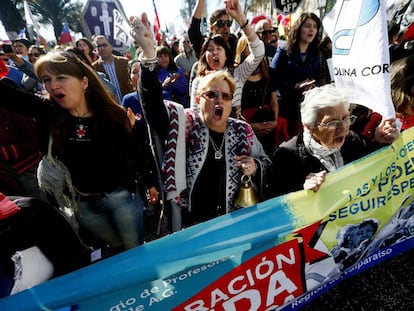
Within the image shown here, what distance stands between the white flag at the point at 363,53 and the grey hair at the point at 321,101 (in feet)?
0.34

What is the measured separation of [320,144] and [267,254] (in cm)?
73

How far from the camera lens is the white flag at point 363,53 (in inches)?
62.9

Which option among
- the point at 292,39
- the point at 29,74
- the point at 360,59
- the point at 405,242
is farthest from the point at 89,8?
the point at 405,242

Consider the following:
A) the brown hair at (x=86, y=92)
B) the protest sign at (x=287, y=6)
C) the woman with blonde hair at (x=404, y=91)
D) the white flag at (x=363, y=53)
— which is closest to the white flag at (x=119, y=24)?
the protest sign at (x=287, y=6)

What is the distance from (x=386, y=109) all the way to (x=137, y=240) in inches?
68.8

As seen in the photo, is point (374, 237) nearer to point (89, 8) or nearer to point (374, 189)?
point (374, 189)

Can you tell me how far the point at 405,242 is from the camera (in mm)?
1934

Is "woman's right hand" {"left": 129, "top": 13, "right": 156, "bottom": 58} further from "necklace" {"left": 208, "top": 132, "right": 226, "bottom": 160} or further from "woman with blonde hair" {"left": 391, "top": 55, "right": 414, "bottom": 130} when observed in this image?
"woman with blonde hair" {"left": 391, "top": 55, "right": 414, "bottom": 130}

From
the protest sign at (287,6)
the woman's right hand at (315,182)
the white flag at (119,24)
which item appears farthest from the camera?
the white flag at (119,24)

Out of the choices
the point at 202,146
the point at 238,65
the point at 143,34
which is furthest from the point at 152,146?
the point at 238,65

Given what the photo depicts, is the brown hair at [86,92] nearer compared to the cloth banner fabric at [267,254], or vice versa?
the cloth banner fabric at [267,254]

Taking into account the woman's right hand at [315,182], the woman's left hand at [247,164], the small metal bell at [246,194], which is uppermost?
the woman's left hand at [247,164]

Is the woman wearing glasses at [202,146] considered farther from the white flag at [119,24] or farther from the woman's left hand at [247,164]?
the white flag at [119,24]

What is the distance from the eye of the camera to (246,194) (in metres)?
1.68
